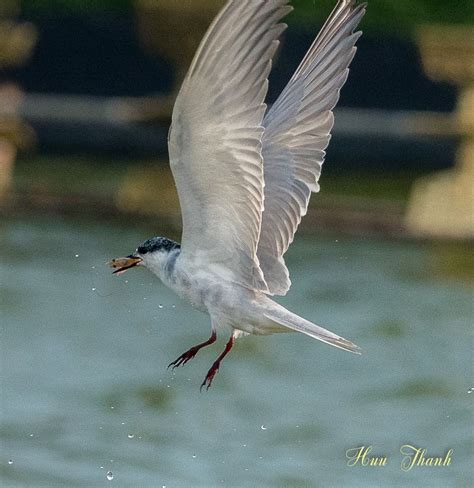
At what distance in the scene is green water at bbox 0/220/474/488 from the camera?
7.72m

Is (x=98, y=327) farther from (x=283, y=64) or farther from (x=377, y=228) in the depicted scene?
(x=283, y=64)

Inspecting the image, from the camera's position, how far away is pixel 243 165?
4.41 m

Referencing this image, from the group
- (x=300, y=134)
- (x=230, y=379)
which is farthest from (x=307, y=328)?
(x=230, y=379)

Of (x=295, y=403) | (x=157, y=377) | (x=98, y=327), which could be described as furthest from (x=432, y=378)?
(x=98, y=327)

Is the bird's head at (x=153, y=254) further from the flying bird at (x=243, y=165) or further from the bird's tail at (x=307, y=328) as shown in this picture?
the bird's tail at (x=307, y=328)

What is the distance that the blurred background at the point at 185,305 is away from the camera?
26.1 feet

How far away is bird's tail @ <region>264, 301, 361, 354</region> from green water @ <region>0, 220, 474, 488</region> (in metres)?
2.98

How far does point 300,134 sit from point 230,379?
4.01 meters

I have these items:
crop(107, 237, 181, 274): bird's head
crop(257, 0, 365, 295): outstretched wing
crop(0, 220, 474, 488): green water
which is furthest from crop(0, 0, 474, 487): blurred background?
crop(107, 237, 181, 274): bird's head
